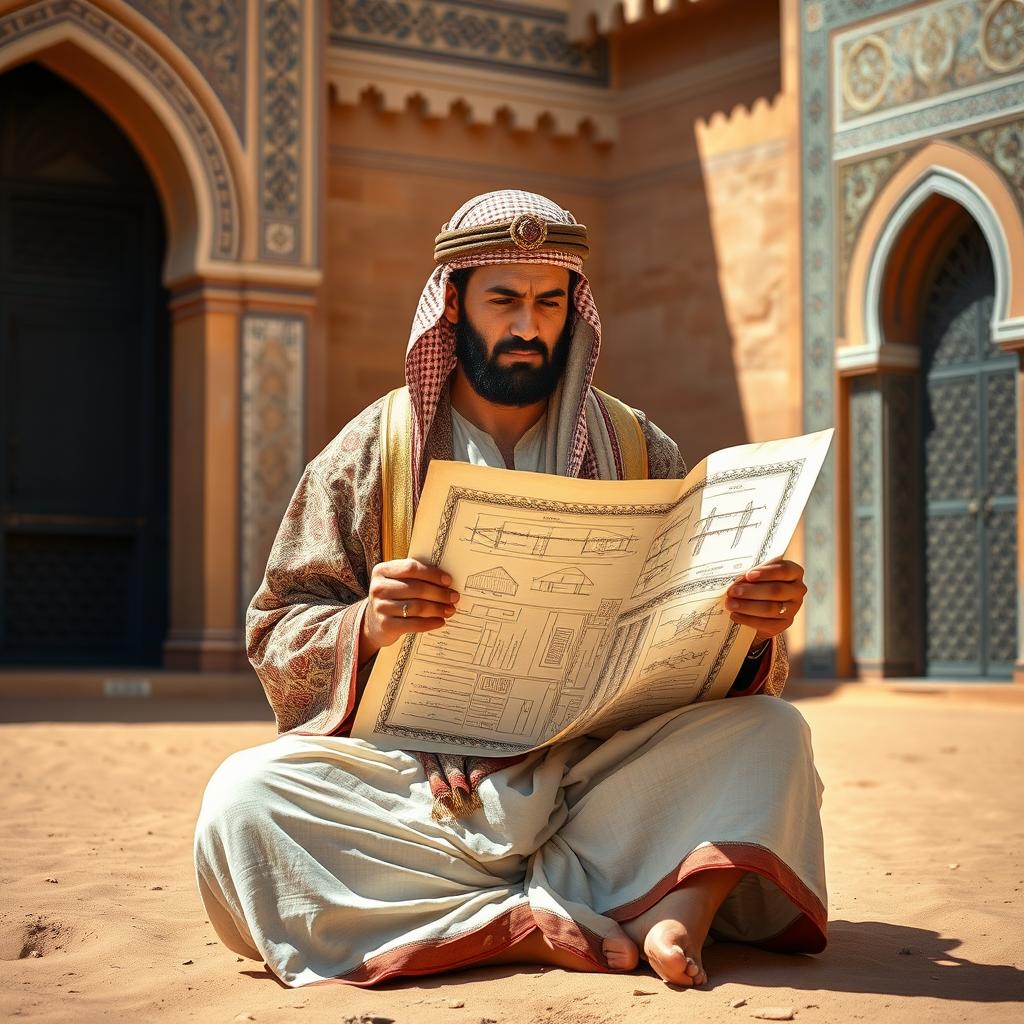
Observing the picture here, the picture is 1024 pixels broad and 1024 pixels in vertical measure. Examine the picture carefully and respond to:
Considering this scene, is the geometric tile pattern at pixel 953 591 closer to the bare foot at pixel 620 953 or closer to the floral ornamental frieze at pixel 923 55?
the floral ornamental frieze at pixel 923 55

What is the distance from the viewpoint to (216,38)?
10820mm

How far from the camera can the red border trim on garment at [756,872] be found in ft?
8.57

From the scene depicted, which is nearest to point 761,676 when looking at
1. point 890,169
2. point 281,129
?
point 890,169

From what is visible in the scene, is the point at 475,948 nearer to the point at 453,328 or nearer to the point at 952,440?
the point at 453,328

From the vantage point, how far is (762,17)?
12.0 m

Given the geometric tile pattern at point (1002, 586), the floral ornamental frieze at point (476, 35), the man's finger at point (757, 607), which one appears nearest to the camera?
the man's finger at point (757, 607)

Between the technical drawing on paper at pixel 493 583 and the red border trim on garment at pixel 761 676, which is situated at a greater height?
the technical drawing on paper at pixel 493 583

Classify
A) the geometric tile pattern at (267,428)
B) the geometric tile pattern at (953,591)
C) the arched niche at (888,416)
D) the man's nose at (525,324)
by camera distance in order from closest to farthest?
1. the man's nose at (525,324)
2. the geometric tile pattern at (953,591)
3. the arched niche at (888,416)
4. the geometric tile pattern at (267,428)

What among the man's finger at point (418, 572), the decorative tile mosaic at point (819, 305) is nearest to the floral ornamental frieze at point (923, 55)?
the decorative tile mosaic at point (819, 305)

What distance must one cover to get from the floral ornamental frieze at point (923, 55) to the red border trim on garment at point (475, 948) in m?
8.22

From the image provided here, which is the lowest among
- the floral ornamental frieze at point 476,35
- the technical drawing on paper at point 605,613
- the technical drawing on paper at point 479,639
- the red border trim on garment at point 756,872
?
the red border trim on garment at point 756,872

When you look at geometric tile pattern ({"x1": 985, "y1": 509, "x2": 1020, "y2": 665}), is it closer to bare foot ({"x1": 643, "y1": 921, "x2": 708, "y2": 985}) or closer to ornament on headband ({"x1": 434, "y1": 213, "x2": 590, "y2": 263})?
ornament on headband ({"x1": 434, "y1": 213, "x2": 590, "y2": 263})

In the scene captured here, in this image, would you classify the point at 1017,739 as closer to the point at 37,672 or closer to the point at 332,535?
the point at 332,535

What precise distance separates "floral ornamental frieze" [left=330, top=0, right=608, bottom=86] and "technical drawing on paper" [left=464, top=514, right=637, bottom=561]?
10.0 m
